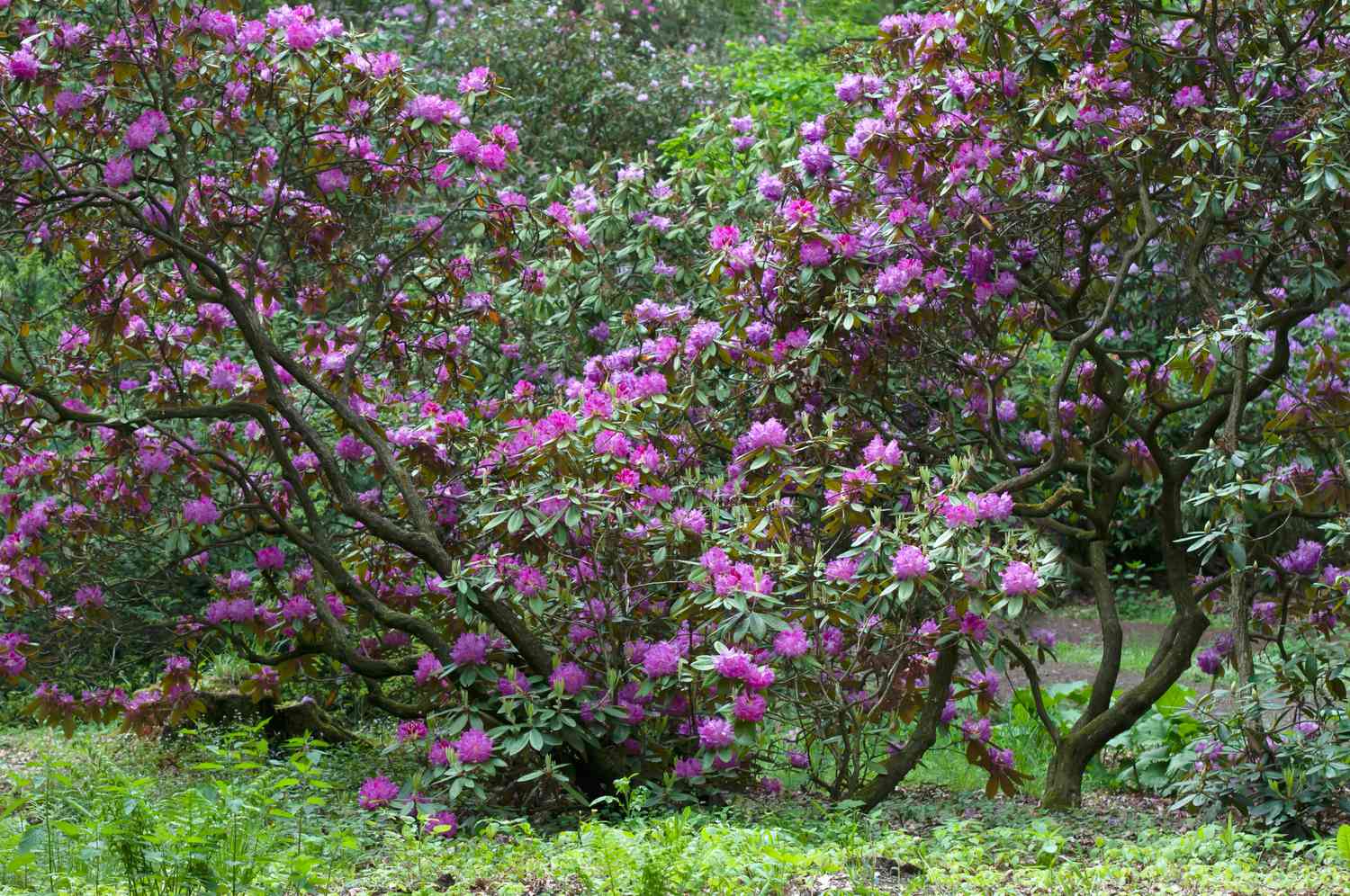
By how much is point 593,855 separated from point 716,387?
231cm

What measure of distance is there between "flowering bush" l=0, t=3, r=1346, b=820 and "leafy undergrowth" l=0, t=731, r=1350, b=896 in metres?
0.45

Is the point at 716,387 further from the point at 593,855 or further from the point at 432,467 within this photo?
the point at 593,855

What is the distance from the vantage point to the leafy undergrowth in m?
3.09

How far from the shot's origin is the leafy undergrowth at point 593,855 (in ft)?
10.1

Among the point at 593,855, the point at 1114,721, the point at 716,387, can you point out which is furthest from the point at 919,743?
the point at 593,855

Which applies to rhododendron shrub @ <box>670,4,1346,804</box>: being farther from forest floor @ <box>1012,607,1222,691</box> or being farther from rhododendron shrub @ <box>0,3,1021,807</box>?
forest floor @ <box>1012,607,1222,691</box>

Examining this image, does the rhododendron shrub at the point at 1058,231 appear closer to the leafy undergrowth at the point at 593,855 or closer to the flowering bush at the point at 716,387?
the flowering bush at the point at 716,387

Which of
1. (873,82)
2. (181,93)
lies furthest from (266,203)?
(873,82)

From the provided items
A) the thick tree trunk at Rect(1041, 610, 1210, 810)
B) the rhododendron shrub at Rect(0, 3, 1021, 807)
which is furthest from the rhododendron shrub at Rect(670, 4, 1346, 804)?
the rhododendron shrub at Rect(0, 3, 1021, 807)

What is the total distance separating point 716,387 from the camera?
525 centimetres

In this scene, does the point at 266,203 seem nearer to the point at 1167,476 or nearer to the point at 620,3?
the point at 1167,476

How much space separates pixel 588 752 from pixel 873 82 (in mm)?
2723

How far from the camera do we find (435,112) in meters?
4.92

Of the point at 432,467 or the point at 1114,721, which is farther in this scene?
the point at 432,467
